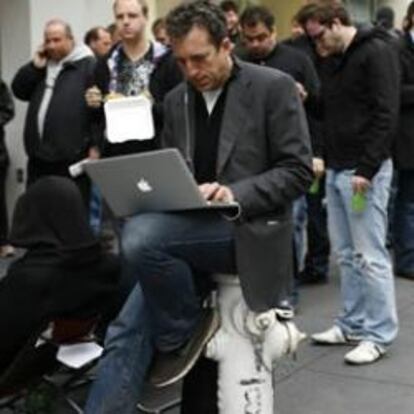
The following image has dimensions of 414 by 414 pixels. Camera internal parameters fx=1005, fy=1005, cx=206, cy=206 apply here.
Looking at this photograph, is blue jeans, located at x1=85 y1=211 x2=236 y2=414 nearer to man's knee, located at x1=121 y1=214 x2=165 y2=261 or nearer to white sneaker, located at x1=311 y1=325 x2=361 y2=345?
man's knee, located at x1=121 y1=214 x2=165 y2=261

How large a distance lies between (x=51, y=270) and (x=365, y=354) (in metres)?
2.24

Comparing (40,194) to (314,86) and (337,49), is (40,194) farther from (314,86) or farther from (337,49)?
(314,86)

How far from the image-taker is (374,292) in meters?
5.78

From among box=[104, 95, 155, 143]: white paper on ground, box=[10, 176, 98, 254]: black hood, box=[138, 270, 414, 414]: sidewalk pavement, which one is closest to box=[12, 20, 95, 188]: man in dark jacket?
box=[104, 95, 155, 143]: white paper on ground

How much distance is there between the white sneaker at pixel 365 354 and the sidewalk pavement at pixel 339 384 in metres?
0.04

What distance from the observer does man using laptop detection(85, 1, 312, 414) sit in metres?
3.79

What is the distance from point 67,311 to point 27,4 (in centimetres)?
580

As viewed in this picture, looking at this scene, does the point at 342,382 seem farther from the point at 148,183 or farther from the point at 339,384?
the point at 148,183

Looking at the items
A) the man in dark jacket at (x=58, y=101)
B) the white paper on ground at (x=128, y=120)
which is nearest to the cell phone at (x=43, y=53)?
the man in dark jacket at (x=58, y=101)

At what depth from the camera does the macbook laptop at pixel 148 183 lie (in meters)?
3.66

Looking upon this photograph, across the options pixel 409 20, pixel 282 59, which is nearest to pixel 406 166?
pixel 409 20

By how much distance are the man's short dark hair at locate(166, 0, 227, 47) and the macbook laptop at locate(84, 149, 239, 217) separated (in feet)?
1.60

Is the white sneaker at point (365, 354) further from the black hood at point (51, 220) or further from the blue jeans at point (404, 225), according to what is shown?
the blue jeans at point (404, 225)

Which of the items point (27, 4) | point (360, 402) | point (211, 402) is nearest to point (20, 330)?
point (211, 402)
